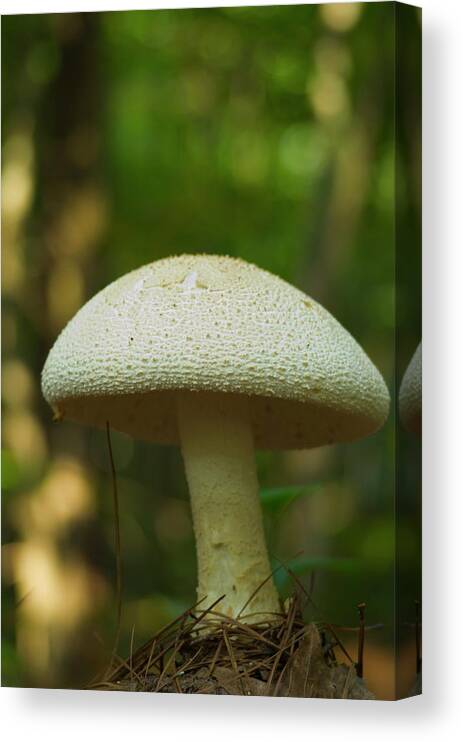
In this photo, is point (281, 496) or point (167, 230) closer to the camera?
point (281, 496)

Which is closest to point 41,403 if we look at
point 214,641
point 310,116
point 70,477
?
point 70,477

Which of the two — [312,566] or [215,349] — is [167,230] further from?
[312,566]

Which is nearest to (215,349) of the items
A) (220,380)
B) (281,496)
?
(220,380)

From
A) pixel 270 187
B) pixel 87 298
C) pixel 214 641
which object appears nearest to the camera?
pixel 214 641

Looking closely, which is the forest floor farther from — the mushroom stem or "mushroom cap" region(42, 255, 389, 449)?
"mushroom cap" region(42, 255, 389, 449)

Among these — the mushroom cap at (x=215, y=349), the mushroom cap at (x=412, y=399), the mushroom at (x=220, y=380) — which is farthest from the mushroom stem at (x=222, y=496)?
the mushroom cap at (x=412, y=399)

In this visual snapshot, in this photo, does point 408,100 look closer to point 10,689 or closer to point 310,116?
point 310,116
